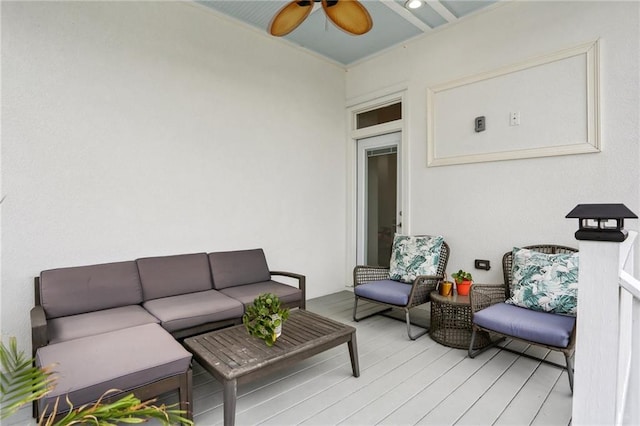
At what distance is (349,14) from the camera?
2.16 meters

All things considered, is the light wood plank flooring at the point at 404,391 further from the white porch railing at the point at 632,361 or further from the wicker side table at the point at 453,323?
the white porch railing at the point at 632,361

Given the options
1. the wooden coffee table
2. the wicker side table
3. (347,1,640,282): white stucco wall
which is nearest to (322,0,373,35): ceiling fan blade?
(347,1,640,282): white stucco wall

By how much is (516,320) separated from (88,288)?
324 cm

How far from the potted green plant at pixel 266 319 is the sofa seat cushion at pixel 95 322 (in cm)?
78

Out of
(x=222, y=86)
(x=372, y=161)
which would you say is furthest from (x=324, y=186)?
(x=222, y=86)

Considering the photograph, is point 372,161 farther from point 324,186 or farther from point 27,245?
point 27,245

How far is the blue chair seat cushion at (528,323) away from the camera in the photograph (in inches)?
86.2

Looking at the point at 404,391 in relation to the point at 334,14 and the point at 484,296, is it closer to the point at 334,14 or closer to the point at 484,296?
the point at 484,296

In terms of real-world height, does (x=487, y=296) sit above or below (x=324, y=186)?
below

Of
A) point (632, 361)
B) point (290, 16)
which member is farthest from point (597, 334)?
point (290, 16)

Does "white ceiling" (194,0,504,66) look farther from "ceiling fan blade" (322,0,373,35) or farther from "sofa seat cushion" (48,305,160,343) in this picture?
"sofa seat cushion" (48,305,160,343)

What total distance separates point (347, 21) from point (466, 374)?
2.63 metres

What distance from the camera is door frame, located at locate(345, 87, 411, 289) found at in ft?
13.3

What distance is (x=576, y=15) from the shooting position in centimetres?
284
